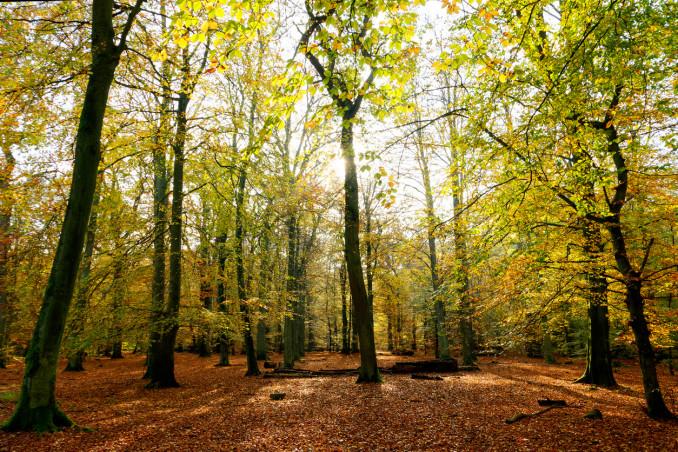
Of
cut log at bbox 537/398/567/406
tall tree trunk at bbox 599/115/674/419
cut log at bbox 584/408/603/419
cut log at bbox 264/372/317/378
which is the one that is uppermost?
tall tree trunk at bbox 599/115/674/419

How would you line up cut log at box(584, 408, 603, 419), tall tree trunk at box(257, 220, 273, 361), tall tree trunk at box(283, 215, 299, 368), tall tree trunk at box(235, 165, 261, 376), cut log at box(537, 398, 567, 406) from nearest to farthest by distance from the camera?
cut log at box(584, 408, 603, 419) < cut log at box(537, 398, 567, 406) < tall tree trunk at box(235, 165, 261, 376) < tall tree trunk at box(257, 220, 273, 361) < tall tree trunk at box(283, 215, 299, 368)

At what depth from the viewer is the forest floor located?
5.40 m

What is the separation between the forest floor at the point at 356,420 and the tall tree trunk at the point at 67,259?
412 mm

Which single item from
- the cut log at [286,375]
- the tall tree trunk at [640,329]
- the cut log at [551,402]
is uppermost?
the tall tree trunk at [640,329]

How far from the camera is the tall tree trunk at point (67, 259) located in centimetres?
569

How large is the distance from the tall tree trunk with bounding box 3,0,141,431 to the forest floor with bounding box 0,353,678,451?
1.35ft

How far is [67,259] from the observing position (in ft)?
19.6

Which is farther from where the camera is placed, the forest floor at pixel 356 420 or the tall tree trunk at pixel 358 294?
the tall tree trunk at pixel 358 294

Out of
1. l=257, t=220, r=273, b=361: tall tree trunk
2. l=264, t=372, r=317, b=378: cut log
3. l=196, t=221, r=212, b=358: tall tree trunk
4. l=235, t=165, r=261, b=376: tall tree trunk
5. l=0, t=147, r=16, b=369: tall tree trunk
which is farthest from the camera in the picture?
l=264, t=372, r=317, b=378: cut log

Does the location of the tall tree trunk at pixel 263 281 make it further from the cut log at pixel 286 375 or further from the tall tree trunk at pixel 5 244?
the tall tree trunk at pixel 5 244

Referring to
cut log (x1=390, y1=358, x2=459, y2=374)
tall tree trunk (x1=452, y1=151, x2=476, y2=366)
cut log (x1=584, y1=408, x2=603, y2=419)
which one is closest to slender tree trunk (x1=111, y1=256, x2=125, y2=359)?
tall tree trunk (x1=452, y1=151, x2=476, y2=366)

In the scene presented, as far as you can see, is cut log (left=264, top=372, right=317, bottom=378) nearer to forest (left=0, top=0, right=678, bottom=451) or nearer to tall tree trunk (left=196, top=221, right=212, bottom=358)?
forest (left=0, top=0, right=678, bottom=451)

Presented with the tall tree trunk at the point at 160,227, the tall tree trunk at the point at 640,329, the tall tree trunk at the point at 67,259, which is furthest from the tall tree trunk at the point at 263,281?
the tall tree trunk at the point at 640,329

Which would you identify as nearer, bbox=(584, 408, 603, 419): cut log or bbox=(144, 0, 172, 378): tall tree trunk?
bbox=(584, 408, 603, 419): cut log
